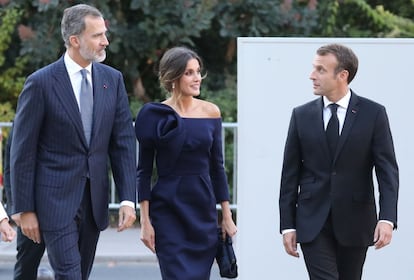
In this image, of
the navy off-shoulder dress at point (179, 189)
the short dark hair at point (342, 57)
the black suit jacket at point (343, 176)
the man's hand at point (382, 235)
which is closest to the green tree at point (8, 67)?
the navy off-shoulder dress at point (179, 189)

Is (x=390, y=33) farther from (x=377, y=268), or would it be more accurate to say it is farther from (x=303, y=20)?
(x=377, y=268)

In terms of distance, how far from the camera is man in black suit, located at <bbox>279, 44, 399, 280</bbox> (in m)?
6.08

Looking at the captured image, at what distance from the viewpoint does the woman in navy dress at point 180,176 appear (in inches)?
247

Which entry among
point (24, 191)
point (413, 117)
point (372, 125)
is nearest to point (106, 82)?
point (24, 191)

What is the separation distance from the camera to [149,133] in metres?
6.30

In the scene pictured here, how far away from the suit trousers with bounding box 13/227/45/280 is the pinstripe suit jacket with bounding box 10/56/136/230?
2.42ft

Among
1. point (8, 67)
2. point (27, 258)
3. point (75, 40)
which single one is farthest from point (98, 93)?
A: point (8, 67)

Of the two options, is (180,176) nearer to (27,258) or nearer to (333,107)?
(333,107)

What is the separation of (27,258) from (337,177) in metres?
1.95

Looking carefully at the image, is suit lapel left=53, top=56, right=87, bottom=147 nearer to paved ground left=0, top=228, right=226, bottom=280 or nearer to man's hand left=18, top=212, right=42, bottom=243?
man's hand left=18, top=212, right=42, bottom=243

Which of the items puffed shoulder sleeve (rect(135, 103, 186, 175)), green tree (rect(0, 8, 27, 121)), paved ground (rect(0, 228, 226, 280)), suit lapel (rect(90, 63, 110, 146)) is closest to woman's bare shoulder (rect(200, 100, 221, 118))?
puffed shoulder sleeve (rect(135, 103, 186, 175))

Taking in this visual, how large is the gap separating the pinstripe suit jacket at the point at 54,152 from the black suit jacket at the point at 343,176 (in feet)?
2.97

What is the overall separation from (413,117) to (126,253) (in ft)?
15.4

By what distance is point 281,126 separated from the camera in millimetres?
7812
